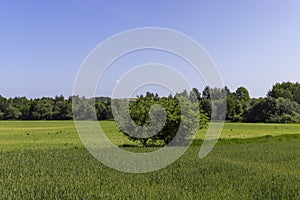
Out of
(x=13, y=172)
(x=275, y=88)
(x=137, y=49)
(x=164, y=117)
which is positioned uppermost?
(x=275, y=88)

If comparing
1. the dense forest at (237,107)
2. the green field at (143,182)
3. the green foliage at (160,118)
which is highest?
the dense forest at (237,107)

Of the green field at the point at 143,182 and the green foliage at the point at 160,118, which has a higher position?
the green foliage at the point at 160,118

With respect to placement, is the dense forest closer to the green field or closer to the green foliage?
the green foliage

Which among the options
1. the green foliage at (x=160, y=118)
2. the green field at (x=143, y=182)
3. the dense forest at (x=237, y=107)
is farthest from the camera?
the dense forest at (x=237, y=107)

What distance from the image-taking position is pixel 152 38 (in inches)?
732

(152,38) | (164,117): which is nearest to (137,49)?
(152,38)

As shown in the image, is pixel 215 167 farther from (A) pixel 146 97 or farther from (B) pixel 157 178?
(A) pixel 146 97

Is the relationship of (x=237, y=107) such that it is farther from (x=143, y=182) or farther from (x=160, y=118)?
(x=143, y=182)

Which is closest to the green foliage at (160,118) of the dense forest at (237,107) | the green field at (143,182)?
the green field at (143,182)

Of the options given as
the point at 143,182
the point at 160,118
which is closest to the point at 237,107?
the point at 160,118

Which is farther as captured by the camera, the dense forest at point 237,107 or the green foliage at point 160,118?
the dense forest at point 237,107

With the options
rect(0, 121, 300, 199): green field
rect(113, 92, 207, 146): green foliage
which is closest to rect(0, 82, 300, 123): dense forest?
rect(113, 92, 207, 146): green foliage

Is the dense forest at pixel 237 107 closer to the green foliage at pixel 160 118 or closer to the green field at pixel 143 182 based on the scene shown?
the green foliage at pixel 160 118

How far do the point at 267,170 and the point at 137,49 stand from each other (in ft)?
29.0
